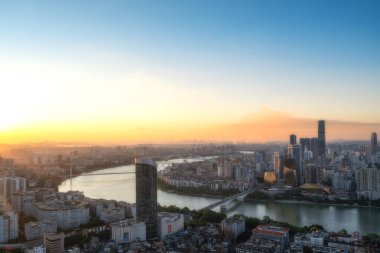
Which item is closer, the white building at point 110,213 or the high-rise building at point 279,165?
→ the white building at point 110,213

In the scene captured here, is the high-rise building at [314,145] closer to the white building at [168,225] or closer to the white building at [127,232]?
the white building at [168,225]

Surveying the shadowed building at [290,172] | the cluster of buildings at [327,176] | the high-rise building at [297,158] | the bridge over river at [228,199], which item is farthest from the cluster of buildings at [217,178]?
the high-rise building at [297,158]

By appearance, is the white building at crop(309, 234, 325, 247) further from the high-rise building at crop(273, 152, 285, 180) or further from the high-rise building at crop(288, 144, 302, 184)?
the high-rise building at crop(273, 152, 285, 180)

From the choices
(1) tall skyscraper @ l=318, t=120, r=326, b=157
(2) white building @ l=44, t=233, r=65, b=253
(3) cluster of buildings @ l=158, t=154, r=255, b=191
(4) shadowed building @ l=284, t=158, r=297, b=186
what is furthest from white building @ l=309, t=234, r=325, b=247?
(1) tall skyscraper @ l=318, t=120, r=326, b=157

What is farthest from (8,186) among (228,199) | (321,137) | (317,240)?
(321,137)

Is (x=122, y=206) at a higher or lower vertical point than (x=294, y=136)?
lower

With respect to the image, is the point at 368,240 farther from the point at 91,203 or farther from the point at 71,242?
the point at 91,203

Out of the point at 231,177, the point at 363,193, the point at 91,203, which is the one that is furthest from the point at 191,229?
the point at 231,177
